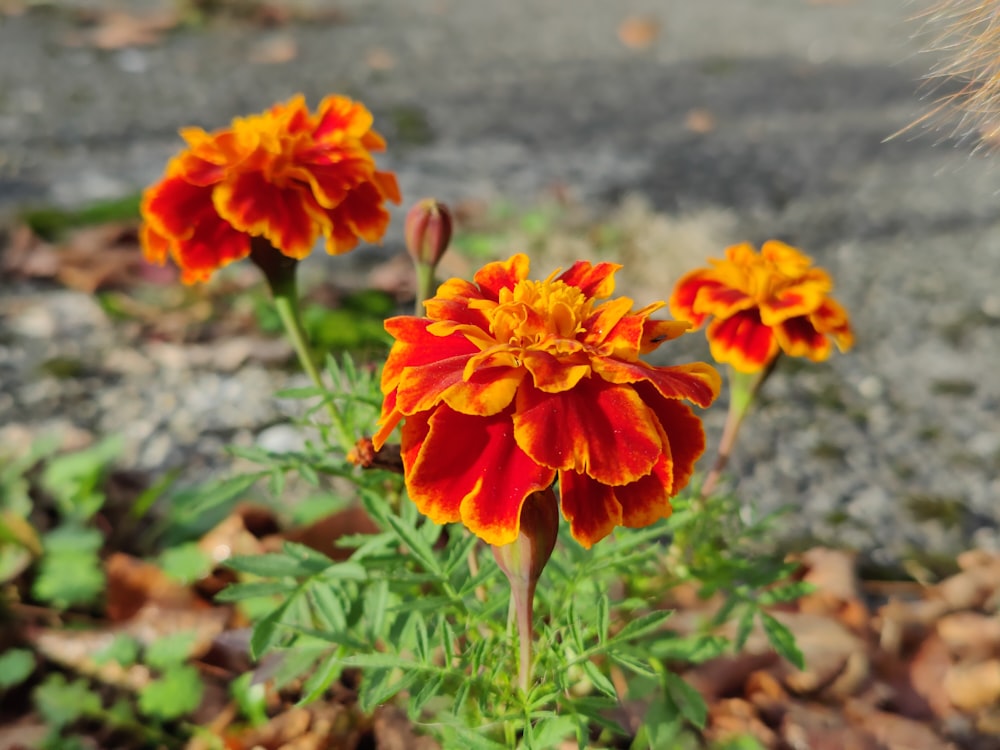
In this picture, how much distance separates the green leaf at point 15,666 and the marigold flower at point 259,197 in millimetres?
763

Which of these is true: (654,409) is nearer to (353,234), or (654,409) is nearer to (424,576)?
(424,576)

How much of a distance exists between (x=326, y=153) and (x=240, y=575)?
0.85 m

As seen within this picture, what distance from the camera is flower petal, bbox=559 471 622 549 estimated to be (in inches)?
30.0

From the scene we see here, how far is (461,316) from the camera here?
0.85 metres

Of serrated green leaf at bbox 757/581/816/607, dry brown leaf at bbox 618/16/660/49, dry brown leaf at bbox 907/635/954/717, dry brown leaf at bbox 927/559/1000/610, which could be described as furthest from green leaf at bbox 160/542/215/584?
dry brown leaf at bbox 618/16/660/49

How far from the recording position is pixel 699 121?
13.3 ft

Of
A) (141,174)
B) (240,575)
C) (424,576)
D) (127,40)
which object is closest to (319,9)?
(127,40)

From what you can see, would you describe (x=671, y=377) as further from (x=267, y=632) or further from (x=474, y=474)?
(x=267, y=632)

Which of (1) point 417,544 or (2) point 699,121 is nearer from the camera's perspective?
(1) point 417,544

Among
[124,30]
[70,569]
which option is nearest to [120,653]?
[70,569]

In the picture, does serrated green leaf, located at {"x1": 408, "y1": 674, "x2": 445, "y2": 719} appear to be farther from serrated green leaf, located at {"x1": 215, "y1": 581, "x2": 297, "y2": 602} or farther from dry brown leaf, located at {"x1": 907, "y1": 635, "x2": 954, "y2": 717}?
dry brown leaf, located at {"x1": 907, "y1": 635, "x2": 954, "y2": 717}

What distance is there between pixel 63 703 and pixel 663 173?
2.96 meters

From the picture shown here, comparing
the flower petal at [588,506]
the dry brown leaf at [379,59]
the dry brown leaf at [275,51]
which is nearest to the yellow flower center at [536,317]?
the flower petal at [588,506]

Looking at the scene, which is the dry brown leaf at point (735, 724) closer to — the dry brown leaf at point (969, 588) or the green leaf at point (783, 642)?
the green leaf at point (783, 642)
